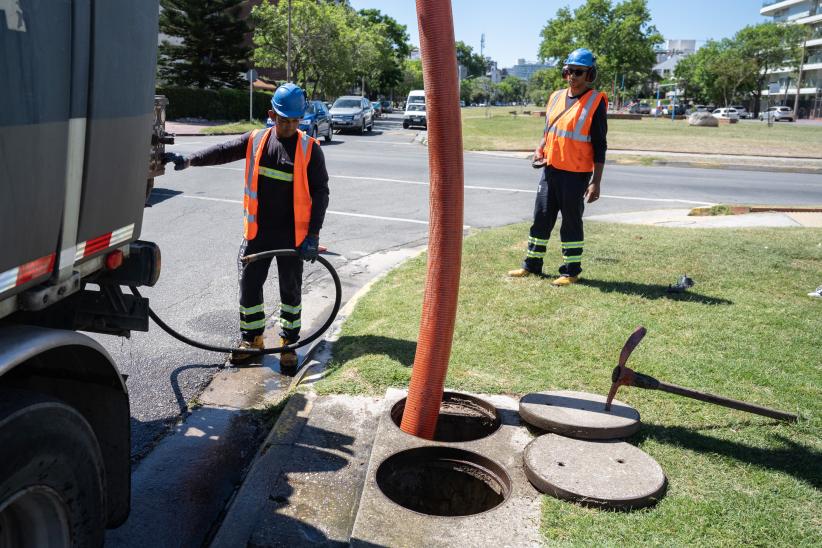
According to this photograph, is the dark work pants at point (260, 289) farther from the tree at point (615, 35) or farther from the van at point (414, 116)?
the tree at point (615, 35)

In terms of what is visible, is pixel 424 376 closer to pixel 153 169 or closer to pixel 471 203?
pixel 153 169

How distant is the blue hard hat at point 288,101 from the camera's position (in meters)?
4.87

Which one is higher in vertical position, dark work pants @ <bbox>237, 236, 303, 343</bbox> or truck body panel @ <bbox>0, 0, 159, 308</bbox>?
truck body panel @ <bbox>0, 0, 159, 308</bbox>

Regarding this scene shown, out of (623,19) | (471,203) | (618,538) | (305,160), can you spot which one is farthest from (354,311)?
(623,19)

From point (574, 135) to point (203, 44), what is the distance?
43933 mm

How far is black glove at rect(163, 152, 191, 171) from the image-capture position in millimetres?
3716

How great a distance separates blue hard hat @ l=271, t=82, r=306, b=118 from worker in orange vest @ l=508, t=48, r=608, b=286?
107 inches

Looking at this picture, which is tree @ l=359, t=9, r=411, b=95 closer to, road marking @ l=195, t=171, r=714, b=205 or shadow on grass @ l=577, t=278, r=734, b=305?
road marking @ l=195, t=171, r=714, b=205

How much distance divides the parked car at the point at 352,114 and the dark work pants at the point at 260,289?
27.0m

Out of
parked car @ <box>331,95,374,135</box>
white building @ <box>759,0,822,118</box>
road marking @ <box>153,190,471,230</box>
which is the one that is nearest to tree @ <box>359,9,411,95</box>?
white building @ <box>759,0,822,118</box>

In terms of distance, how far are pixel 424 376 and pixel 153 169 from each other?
5.31 ft

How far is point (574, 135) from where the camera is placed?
22.2ft

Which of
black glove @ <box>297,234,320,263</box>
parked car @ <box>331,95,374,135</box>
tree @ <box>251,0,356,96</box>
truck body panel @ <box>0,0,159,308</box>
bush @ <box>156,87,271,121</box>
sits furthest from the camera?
tree @ <box>251,0,356,96</box>

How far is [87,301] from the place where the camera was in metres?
3.00
